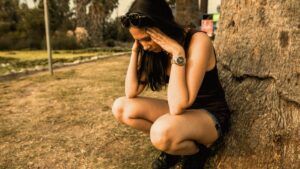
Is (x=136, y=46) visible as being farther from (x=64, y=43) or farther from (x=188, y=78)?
(x=64, y=43)

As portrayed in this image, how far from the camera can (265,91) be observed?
92.2 inches

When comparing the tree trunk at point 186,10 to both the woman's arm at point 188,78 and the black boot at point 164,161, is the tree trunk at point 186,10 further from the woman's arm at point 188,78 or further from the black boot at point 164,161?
the woman's arm at point 188,78

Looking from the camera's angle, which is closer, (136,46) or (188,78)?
(188,78)

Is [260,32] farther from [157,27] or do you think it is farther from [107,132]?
[107,132]

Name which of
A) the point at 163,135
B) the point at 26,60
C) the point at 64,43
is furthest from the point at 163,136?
the point at 64,43

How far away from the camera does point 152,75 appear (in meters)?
2.41

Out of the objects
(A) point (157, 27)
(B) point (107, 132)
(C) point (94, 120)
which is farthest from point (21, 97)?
(A) point (157, 27)

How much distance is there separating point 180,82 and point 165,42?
0.82 ft

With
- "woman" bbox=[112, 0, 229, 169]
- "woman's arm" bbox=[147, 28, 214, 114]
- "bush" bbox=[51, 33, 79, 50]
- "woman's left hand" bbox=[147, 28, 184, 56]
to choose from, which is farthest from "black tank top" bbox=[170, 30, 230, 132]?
"bush" bbox=[51, 33, 79, 50]

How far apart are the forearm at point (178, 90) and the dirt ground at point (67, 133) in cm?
80

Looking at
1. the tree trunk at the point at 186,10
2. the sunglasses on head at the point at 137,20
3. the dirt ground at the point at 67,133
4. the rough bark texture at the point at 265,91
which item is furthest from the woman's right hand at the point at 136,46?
the tree trunk at the point at 186,10

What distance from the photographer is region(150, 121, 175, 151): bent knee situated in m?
2.00

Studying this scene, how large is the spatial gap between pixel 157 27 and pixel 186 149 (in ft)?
2.37

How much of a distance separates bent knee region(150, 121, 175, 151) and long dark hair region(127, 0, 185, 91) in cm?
43
